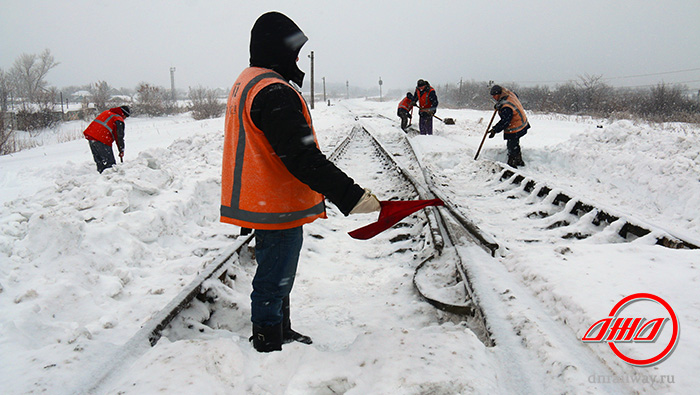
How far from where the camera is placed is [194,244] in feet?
14.2

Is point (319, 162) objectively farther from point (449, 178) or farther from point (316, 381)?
point (449, 178)

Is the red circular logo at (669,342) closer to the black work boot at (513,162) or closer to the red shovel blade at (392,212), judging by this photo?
Answer: the red shovel blade at (392,212)

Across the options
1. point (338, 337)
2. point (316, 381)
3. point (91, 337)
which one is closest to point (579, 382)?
point (316, 381)

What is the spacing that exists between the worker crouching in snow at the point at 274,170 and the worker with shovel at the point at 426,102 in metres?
11.8

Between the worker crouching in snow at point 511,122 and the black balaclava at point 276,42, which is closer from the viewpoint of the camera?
the black balaclava at point 276,42

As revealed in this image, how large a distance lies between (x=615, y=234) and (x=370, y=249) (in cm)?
269

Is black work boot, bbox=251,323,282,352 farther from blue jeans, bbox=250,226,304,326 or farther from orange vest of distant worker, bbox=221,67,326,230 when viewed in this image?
orange vest of distant worker, bbox=221,67,326,230

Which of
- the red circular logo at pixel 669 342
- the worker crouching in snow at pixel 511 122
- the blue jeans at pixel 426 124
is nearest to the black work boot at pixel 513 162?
the worker crouching in snow at pixel 511 122

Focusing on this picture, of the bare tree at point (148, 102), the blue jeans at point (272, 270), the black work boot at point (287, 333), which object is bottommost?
the black work boot at point (287, 333)

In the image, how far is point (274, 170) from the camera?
2023 millimetres

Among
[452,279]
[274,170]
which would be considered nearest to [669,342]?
[452,279]

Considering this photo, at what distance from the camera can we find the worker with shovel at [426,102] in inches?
525

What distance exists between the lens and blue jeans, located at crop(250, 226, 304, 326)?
2.19m

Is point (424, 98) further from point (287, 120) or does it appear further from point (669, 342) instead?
point (287, 120)
